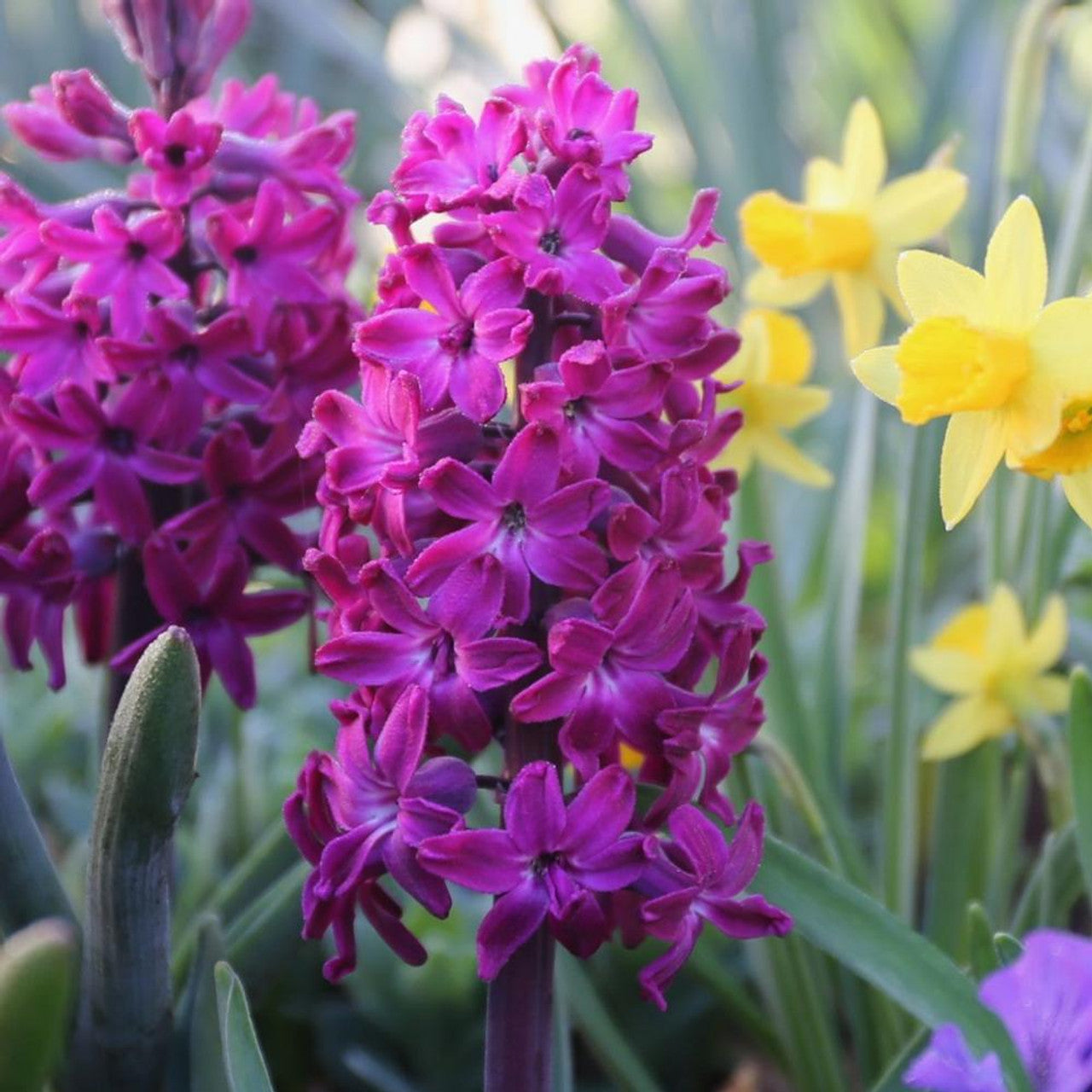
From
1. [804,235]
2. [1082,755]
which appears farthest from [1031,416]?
[804,235]

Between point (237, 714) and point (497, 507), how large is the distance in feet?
1.79

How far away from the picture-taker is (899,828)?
931 mm

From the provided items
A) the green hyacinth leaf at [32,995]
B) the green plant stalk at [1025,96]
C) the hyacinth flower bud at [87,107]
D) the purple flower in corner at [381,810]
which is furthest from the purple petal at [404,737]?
the green plant stalk at [1025,96]

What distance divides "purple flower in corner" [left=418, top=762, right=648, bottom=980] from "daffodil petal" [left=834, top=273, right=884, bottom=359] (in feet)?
1.48

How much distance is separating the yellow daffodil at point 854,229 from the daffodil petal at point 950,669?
0.65 feet

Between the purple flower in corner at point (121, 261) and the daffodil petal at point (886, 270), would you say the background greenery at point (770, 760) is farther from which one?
the purple flower in corner at point (121, 261)

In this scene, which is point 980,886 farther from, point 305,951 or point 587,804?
point 587,804

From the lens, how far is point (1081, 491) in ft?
2.08

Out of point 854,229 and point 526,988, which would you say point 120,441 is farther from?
point 854,229

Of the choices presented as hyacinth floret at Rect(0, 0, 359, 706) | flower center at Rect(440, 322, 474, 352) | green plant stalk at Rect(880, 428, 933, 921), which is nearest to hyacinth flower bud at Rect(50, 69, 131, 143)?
hyacinth floret at Rect(0, 0, 359, 706)

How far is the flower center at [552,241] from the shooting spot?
560mm

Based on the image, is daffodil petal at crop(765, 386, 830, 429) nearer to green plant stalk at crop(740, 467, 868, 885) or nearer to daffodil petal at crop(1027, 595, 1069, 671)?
green plant stalk at crop(740, 467, 868, 885)

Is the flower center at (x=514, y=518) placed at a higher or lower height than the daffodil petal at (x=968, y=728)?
higher

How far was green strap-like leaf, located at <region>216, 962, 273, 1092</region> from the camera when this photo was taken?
55cm
